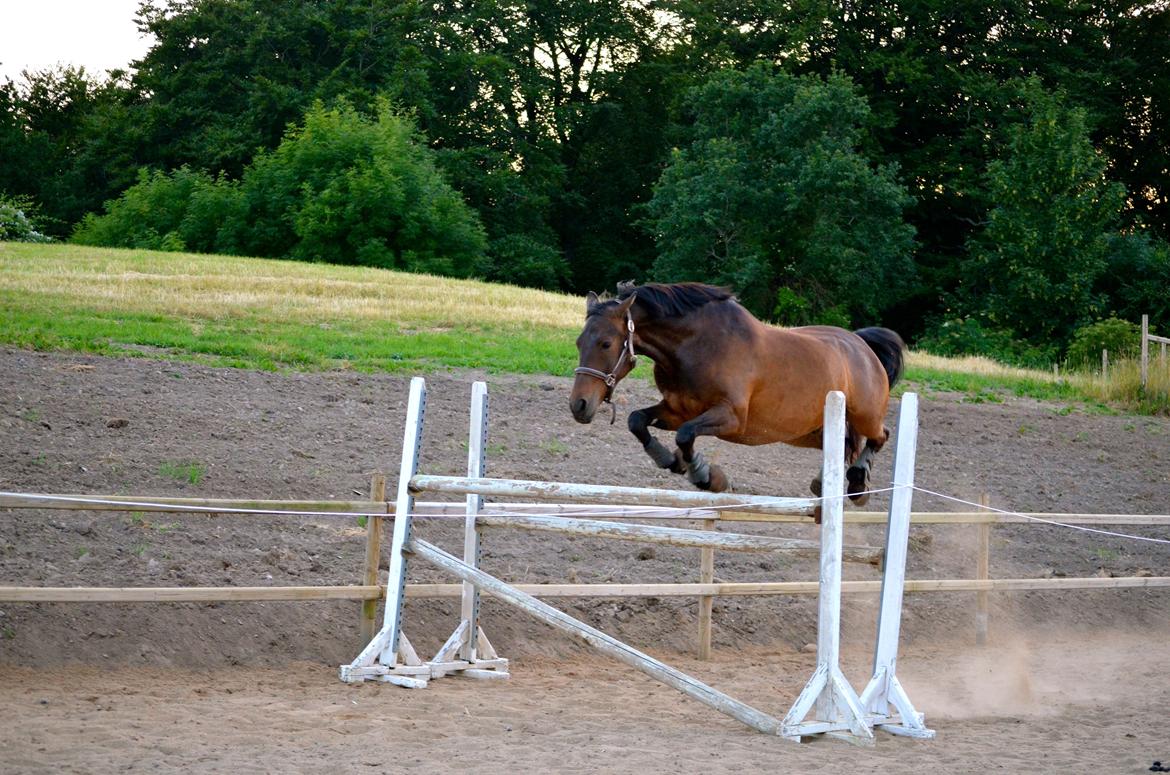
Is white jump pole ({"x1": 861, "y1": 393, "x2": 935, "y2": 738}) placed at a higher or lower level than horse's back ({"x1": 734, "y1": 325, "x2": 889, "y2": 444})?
lower

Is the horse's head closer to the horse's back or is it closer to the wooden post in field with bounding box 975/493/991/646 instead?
the horse's back

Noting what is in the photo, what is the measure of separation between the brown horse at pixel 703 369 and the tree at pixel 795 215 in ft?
82.6

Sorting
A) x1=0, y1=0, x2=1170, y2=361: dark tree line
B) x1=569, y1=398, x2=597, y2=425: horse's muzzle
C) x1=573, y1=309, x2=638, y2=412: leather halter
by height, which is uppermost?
x1=0, y1=0, x2=1170, y2=361: dark tree line

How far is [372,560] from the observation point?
809 centimetres

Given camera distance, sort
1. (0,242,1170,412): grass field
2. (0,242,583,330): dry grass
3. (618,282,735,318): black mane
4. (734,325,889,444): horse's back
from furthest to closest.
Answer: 1. (0,242,583,330): dry grass
2. (0,242,1170,412): grass field
3. (734,325,889,444): horse's back
4. (618,282,735,318): black mane

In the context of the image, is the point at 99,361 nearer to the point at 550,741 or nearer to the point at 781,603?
the point at 781,603

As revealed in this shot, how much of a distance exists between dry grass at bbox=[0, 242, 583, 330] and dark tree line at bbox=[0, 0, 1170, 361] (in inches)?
393

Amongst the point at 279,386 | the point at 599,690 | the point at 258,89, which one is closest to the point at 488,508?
the point at 599,690

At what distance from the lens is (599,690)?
26.3ft

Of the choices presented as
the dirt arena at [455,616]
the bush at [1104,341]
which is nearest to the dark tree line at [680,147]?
the bush at [1104,341]

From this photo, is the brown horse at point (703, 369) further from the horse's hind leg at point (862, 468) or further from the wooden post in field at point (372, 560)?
the wooden post in field at point (372, 560)

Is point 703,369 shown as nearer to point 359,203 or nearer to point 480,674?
point 480,674

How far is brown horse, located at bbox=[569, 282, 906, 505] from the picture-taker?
21.1ft

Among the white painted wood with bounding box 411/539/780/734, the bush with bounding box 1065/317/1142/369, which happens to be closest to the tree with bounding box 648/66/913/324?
the bush with bounding box 1065/317/1142/369
